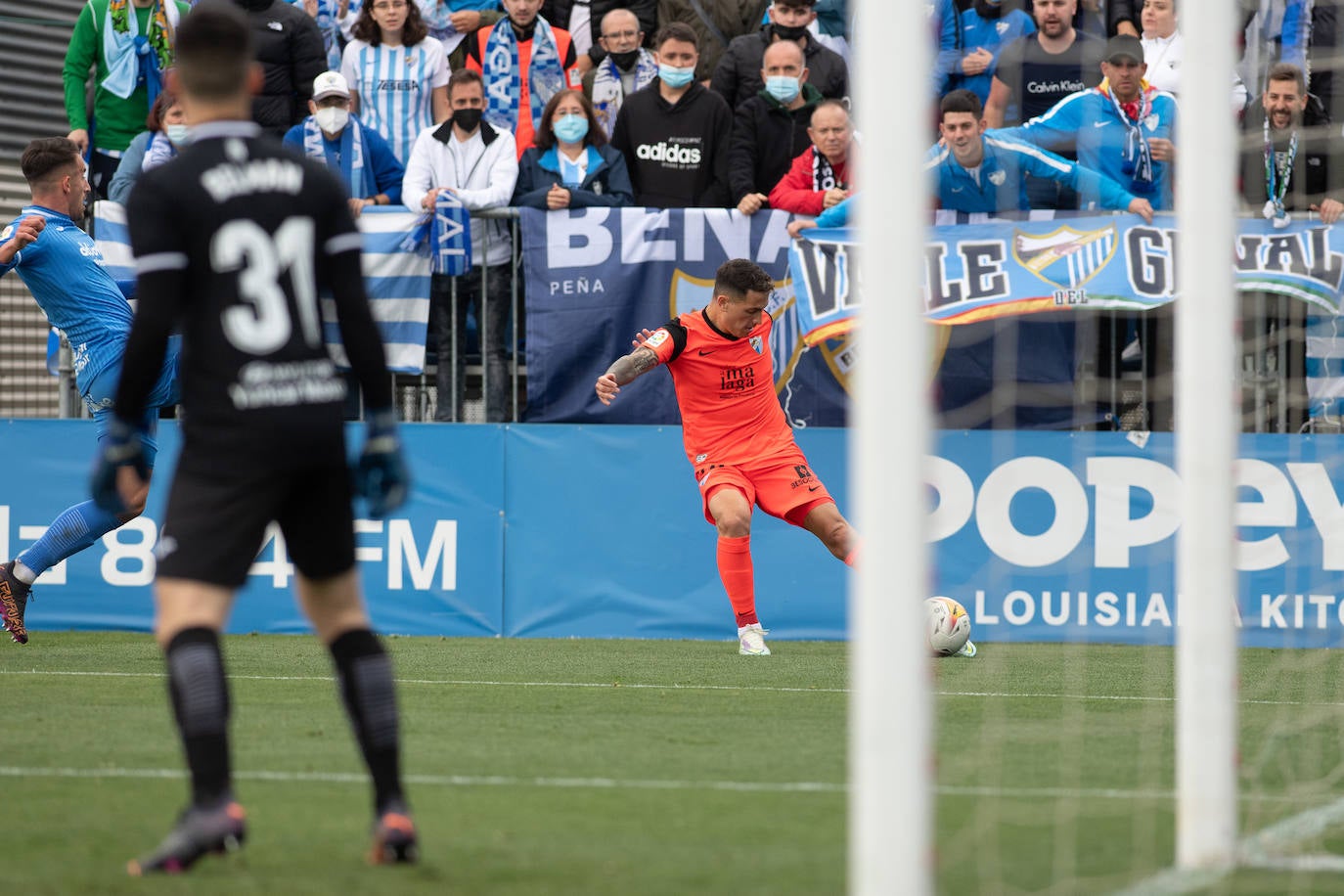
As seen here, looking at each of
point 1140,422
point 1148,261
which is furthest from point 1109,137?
point 1140,422

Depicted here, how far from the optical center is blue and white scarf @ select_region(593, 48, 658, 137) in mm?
12891

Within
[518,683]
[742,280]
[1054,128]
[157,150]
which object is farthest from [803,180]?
[518,683]

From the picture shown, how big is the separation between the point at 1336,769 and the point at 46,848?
4350mm

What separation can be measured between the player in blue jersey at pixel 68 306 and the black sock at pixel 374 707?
5237 millimetres

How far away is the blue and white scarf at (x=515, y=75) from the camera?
12734 mm

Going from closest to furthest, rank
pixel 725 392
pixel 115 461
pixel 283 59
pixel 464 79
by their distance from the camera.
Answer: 1. pixel 115 461
2. pixel 725 392
3. pixel 464 79
4. pixel 283 59

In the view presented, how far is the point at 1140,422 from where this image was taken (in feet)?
37.7

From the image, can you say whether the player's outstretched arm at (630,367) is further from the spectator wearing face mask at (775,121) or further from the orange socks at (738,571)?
the spectator wearing face mask at (775,121)

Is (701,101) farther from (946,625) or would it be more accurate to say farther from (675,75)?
(946,625)

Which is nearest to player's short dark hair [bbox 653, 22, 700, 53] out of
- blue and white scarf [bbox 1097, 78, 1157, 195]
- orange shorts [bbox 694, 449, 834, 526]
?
blue and white scarf [bbox 1097, 78, 1157, 195]

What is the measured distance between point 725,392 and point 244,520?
611cm

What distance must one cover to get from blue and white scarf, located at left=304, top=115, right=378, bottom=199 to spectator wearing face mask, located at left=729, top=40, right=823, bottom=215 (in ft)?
8.35

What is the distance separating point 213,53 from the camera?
4.29 metres

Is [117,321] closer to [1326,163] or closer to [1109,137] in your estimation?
[1109,137]
